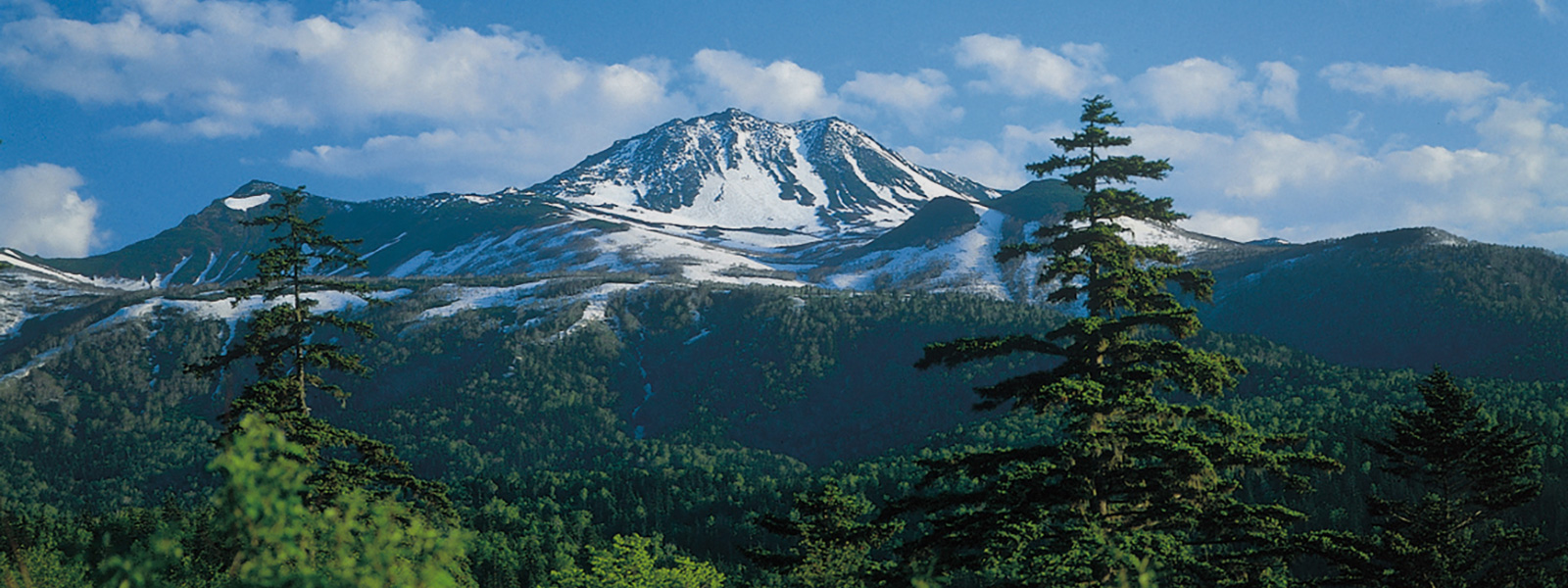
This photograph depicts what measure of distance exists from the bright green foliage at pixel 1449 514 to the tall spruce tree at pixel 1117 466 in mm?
4035

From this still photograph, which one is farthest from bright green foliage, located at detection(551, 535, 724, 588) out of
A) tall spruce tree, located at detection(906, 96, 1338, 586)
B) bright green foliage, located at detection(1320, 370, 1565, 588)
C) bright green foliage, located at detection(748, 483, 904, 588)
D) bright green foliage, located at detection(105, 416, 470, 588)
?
bright green foliage, located at detection(105, 416, 470, 588)

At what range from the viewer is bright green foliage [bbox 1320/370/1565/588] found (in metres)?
24.1

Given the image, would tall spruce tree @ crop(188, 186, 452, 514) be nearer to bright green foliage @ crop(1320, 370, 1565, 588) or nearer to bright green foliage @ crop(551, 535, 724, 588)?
bright green foliage @ crop(551, 535, 724, 588)

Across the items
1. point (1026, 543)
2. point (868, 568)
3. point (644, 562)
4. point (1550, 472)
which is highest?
point (1026, 543)

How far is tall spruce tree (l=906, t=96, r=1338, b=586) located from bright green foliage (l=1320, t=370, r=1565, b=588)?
159 inches

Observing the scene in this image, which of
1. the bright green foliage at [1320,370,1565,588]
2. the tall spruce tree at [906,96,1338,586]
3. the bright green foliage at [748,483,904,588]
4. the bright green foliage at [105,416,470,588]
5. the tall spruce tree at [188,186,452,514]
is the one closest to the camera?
the bright green foliage at [105,416,470,588]

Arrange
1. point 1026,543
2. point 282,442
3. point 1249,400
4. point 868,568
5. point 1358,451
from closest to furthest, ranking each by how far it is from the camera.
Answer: point 282,442 < point 1026,543 < point 868,568 < point 1358,451 < point 1249,400

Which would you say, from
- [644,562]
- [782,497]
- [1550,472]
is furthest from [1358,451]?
[644,562]

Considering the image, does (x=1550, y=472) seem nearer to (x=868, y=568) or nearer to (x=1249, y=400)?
(x=1249, y=400)

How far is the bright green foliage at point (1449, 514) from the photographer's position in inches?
947

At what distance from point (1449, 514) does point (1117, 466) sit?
36.2 feet

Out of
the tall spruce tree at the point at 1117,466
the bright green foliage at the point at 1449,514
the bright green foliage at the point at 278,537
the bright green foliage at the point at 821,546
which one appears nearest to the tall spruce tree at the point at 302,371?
the bright green foliage at the point at 821,546

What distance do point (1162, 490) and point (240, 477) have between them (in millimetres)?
16332

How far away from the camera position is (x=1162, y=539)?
17734 mm
